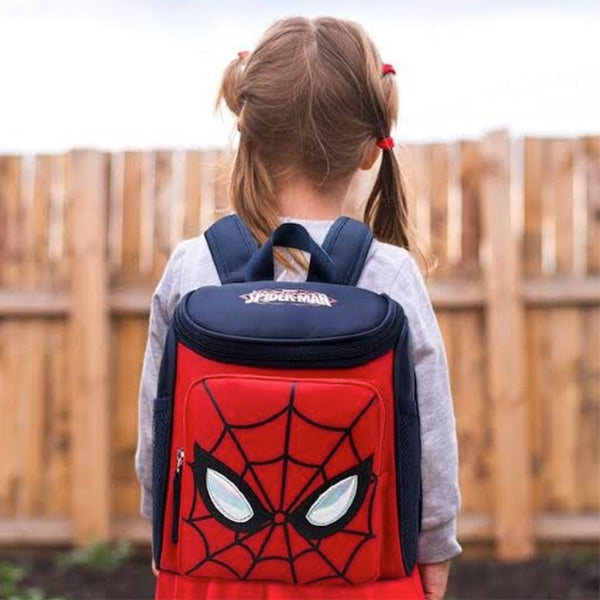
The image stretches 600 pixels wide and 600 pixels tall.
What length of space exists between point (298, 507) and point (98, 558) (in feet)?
14.2

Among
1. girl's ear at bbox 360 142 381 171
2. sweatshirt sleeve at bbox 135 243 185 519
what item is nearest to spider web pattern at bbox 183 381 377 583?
sweatshirt sleeve at bbox 135 243 185 519

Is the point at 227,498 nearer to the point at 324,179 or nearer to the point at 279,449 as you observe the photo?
the point at 279,449

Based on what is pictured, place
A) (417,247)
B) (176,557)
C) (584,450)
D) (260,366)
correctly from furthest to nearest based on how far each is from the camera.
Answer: (584,450)
(417,247)
(176,557)
(260,366)

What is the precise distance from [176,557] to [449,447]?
20.0 inches

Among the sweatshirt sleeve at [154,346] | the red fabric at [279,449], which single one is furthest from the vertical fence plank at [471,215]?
the red fabric at [279,449]

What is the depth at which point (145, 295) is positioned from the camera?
6074 mm

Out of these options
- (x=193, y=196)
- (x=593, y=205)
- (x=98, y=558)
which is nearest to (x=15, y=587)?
(x=98, y=558)

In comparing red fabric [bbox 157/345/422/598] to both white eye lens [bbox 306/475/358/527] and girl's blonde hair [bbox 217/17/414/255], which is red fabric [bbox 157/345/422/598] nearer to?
white eye lens [bbox 306/475/358/527]

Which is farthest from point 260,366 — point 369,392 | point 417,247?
point 417,247

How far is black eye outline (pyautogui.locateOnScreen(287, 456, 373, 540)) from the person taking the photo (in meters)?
1.91

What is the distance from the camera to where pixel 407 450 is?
198 cm

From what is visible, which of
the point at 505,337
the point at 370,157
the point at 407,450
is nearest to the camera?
the point at 407,450

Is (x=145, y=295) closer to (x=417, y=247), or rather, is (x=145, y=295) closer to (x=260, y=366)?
(x=417, y=247)

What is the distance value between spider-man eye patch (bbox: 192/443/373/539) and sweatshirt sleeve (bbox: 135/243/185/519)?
0.26 m
